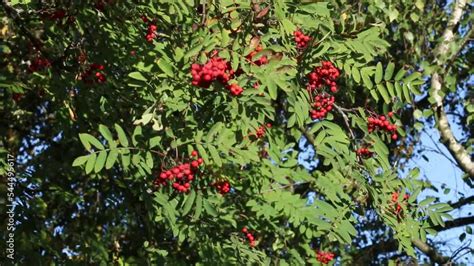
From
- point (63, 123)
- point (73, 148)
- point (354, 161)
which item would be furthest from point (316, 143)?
point (73, 148)

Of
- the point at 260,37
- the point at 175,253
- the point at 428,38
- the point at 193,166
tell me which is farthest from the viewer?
the point at 428,38

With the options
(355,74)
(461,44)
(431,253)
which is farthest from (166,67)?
(431,253)

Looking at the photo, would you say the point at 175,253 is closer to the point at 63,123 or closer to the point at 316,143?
the point at 63,123

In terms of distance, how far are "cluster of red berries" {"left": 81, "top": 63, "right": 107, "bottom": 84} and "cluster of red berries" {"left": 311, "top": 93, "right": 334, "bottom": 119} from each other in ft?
3.90

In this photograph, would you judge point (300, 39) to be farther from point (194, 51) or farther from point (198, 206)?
point (198, 206)

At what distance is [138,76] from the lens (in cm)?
321

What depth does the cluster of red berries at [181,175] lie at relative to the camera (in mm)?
2941

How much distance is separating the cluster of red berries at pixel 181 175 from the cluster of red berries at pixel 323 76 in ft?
1.85

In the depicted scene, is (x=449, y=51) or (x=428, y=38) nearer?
(x=449, y=51)

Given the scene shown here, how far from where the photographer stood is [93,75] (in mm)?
3840

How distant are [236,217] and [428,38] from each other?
2374 millimetres

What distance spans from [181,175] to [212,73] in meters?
0.55

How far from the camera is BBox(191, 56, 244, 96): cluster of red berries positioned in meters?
2.55

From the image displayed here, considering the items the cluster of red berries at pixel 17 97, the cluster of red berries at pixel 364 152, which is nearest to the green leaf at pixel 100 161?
the cluster of red berries at pixel 364 152
